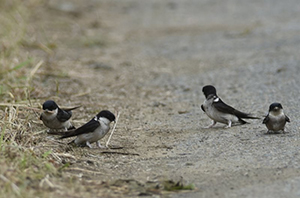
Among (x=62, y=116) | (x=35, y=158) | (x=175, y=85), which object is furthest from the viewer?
(x=175, y=85)

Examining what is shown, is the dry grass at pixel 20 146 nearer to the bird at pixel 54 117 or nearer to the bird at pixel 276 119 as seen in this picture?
the bird at pixel 54 117

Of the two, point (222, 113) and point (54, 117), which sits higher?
point (222, 113)

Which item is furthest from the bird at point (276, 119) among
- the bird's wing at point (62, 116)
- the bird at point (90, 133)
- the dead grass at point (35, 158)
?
the bird's wing at point (62, 116)

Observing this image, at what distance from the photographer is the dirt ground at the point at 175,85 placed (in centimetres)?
406

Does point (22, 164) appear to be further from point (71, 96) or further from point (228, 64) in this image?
point (228, 64)

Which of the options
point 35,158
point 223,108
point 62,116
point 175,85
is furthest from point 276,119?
point 175,85

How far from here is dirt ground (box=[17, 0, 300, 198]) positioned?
4059 mm

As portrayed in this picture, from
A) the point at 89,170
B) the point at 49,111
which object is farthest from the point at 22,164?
the point at 49,111

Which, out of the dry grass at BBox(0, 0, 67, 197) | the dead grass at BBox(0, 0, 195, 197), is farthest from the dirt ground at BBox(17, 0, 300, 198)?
the dry grass at BBox(0, 0, 67, 197)

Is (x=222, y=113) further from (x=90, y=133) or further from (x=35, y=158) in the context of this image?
(x=35, y=158)

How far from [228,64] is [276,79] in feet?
5.30

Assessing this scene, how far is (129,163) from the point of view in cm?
449

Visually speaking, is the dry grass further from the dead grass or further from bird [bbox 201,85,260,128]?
bird [bbox 201,85,260,128]

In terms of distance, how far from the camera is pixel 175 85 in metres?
8.04
